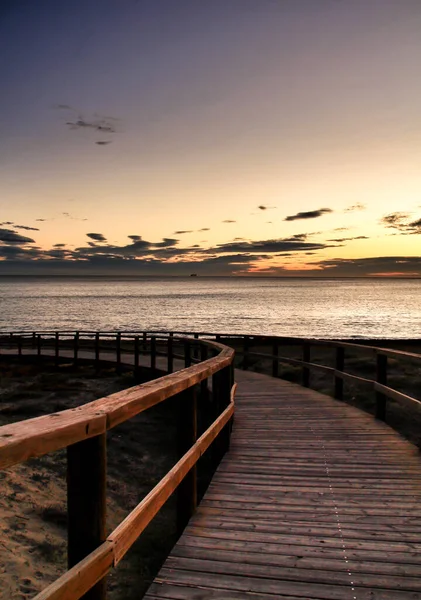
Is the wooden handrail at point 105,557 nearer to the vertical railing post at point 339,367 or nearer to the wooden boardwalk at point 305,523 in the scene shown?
the wooden boardwalk at point 305,523

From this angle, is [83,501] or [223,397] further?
[223,397]

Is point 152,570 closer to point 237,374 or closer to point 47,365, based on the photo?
point 237,374

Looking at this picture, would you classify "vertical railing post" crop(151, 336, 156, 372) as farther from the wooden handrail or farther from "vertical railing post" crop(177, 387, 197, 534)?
the wooden handrail

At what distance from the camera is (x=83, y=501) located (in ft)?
6.19

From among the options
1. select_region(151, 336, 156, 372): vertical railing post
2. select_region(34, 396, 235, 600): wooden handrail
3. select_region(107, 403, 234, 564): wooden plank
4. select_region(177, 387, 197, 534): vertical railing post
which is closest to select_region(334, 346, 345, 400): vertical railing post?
select_region(107, 403, 234, 564): wooden plank

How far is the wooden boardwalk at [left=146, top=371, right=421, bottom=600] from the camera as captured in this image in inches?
113

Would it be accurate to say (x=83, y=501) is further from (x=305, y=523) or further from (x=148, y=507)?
(x=305, y=523)

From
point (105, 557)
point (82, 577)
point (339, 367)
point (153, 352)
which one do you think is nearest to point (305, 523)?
point (105, 557)

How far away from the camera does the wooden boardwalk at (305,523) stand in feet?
9.39

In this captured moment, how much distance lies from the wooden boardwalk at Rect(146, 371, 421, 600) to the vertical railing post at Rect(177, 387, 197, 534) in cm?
11

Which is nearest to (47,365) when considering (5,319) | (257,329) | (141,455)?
(141,455)

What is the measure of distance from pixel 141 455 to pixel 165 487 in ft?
21.5

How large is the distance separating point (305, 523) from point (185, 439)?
3.98ft

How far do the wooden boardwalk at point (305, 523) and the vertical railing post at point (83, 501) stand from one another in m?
1.10
